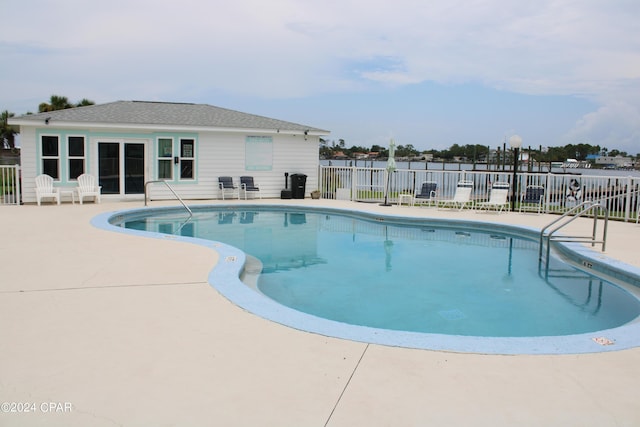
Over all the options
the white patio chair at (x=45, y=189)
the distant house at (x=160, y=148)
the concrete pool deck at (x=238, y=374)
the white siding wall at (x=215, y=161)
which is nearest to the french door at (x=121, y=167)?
the distant house at (x=160, y=148)

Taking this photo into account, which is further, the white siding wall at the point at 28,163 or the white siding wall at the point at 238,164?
the white siding wall at the point at 238,164

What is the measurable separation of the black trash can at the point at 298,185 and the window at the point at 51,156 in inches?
265

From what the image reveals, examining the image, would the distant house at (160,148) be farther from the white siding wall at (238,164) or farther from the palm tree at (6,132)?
the palm tree at (6,132)

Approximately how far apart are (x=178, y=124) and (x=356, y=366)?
12825 mm

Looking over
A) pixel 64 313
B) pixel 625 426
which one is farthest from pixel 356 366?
pixel 64 313

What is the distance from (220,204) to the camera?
14.0 m

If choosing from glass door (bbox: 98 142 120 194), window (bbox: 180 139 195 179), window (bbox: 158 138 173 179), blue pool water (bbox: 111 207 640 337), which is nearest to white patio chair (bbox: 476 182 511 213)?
blue pool water (bbox: 111 207 640 337)

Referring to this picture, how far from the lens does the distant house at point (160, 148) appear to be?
44.5ft

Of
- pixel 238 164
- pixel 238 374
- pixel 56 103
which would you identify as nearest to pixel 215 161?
pixel 238 164

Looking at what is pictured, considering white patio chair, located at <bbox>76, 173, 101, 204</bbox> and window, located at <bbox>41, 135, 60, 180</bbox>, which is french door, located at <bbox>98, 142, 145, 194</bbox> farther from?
window, located at <bbox>41, 135, 60, 180</bbox>

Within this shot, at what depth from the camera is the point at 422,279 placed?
720 cm

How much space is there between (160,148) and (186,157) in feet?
2.62

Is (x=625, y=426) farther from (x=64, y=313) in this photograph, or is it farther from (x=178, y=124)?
(x=178, y=124)

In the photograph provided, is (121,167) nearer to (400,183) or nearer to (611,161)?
(400,183)
